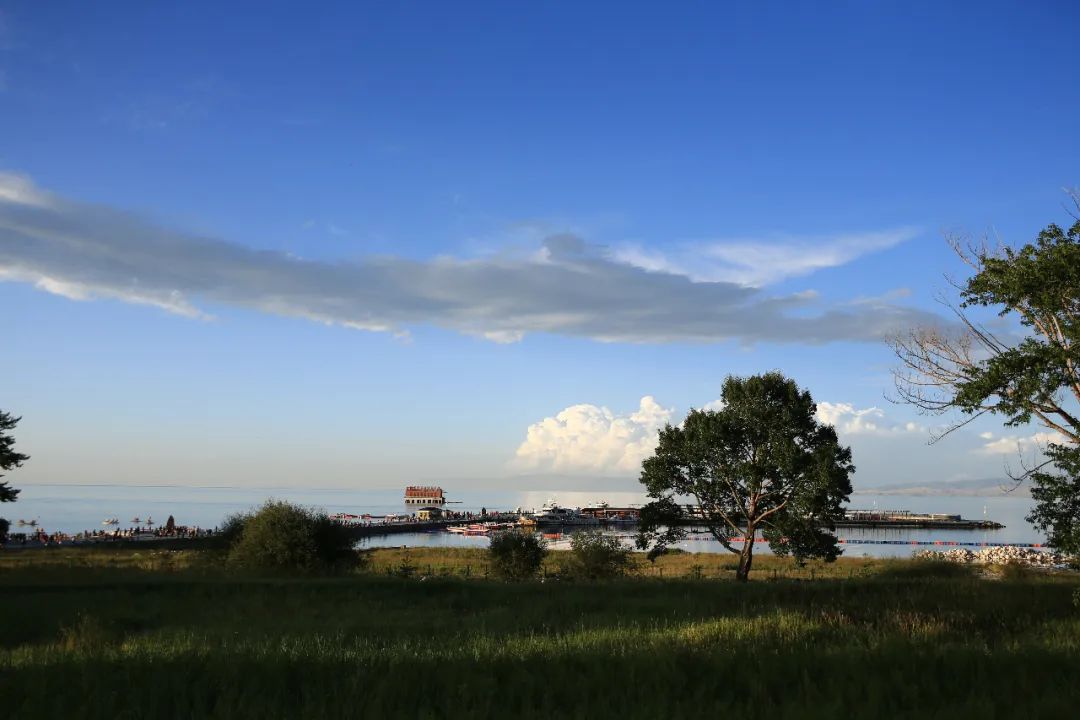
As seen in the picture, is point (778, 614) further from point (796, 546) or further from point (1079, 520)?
point (796, 546)

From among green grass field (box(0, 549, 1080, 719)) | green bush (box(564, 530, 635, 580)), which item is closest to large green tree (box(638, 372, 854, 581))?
green bush (box(564, 530, 635, 580))

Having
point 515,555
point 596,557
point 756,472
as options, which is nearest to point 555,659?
point 756,472

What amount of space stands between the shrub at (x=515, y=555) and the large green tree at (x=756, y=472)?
8.71 metres

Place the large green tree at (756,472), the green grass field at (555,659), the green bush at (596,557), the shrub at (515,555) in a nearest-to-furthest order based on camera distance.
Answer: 1. the green grass field at (555,659)
2. the large green tree at (756,472)
3. the shrub at (515,555)
4. the green bush at (596,557)

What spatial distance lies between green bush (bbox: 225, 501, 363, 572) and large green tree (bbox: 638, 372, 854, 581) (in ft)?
59.9

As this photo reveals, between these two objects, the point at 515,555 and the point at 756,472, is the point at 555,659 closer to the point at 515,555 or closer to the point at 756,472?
the point at 756,472

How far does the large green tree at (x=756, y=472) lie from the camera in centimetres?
4034

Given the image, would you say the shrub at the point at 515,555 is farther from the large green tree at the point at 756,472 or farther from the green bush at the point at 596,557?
the large green tree at the point at 756,472

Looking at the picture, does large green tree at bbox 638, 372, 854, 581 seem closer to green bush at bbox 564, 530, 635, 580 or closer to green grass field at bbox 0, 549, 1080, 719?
green bush at bbox 564, 530, 635, 580

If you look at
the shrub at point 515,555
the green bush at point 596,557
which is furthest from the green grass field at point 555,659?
the green bush at point 596,557

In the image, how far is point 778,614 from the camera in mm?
15148

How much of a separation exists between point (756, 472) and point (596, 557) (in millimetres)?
13649

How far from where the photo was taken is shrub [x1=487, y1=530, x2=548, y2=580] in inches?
1956

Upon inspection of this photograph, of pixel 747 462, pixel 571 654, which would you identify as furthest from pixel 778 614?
pixel 747 462
